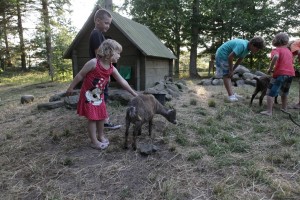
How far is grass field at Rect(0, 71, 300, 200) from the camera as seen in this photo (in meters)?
3.15

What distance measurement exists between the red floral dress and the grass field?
630 millimetres

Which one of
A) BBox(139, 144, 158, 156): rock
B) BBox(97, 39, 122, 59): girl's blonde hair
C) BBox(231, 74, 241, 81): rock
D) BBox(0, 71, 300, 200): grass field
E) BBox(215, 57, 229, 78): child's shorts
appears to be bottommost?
BBox(0, 71, 300, 200): grass field

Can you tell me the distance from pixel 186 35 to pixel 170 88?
1225 cm

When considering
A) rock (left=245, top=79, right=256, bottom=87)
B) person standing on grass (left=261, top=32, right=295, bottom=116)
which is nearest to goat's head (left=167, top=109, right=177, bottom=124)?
person standing on grass (left=261, top=32, right=295, bottom=116)

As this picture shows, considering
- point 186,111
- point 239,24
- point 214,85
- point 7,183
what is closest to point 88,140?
point 7,183

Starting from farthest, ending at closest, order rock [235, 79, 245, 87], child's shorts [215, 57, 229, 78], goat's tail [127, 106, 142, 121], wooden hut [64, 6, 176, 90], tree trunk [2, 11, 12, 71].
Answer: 1. tree trunk [2, 11, 12, 71]
2. rock [235, 79, 245, 87]
3. wooden hut [64, 6, 176, 90]
4. child's shorts [215, 57, 229, 78]
5. goat's tail [127, 106, 142, 121]

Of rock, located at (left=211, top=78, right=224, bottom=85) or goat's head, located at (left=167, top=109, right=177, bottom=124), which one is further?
rock, located at (left=211, top=78, right=224, bottom=85)

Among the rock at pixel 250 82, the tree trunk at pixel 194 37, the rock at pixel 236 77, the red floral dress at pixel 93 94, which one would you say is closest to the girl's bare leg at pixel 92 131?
the red floral dress at pixel 93 94

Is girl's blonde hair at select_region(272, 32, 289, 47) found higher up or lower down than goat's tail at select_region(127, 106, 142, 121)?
higher up

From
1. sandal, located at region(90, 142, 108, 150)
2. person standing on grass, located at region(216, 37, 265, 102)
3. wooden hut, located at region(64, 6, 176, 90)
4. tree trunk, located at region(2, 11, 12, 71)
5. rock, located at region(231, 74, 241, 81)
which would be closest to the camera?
sandal, located at region(90, 142, 108, 150)

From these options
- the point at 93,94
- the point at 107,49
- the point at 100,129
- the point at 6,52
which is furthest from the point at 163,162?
the point at 6,52

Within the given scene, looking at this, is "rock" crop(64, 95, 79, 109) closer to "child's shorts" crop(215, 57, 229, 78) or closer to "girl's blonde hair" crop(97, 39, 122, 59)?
"girl's blonde hair" crop(97, 39, 122, 59)

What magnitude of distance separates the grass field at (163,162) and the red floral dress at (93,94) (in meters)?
0.63

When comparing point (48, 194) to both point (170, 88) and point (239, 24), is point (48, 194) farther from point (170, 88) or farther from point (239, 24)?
point (239, 24)
